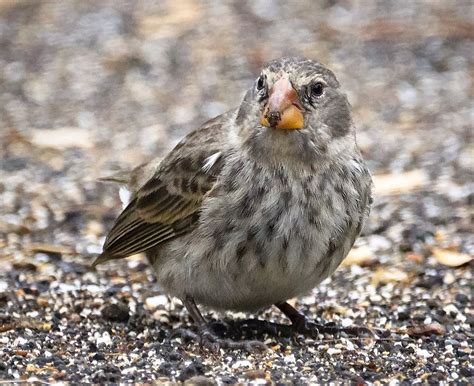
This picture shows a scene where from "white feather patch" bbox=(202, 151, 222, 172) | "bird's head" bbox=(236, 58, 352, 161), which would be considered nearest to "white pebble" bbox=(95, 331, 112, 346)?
"white feather patch" bbox=(202, 151, 222, 172)

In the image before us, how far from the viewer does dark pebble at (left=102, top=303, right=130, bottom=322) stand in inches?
247

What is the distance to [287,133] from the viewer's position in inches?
213

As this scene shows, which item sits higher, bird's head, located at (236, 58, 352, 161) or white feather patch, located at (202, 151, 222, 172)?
bird's head, located at (236, 58, 352, 161)

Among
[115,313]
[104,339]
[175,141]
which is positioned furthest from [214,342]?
[175,141]

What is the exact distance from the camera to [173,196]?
19.7 feet

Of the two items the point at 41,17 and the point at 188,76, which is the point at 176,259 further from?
the point at 41,17

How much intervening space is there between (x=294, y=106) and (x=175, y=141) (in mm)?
3841

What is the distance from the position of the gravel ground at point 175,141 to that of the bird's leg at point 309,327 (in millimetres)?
60

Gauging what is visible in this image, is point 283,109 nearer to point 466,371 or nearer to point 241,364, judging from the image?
point 241,364

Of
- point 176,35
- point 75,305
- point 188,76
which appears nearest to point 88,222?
point 75,305

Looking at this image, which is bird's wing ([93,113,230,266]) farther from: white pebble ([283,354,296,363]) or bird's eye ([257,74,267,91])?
white pebble ([283,354,296,363])

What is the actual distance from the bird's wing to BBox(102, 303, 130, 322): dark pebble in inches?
10.9

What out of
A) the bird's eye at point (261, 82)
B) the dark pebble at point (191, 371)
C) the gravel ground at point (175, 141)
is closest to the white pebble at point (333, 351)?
the gravel ground at point (175, 141)

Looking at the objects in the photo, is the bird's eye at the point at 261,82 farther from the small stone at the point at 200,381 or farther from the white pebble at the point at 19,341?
the white pebble at the point at 19,341
